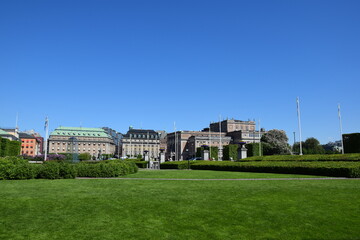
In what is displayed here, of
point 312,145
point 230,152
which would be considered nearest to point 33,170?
point 230,152

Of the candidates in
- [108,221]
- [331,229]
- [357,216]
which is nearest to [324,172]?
[357,216]

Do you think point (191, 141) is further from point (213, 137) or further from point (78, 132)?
point (78, 132)

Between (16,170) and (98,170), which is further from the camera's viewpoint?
(98,170)

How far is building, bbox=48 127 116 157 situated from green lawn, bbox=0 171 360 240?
525 ft

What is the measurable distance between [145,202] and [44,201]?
4.32 meters

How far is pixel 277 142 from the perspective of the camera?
10894cm

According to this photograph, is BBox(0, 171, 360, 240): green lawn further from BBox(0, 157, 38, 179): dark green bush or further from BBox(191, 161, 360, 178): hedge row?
BBox(191, 161, 360, 178): hedge row

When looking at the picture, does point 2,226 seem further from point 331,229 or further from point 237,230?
point 331,229

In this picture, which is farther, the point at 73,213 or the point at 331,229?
the point at 73,213

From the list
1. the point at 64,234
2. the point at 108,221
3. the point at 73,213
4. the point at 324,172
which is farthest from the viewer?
the point at 324,172

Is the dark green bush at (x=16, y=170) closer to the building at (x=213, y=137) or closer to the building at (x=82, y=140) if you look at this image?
the building at (x=213, y=137)

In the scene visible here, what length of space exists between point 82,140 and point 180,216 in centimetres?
17010

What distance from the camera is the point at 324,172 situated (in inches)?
1082

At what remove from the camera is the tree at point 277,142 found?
357 feet
